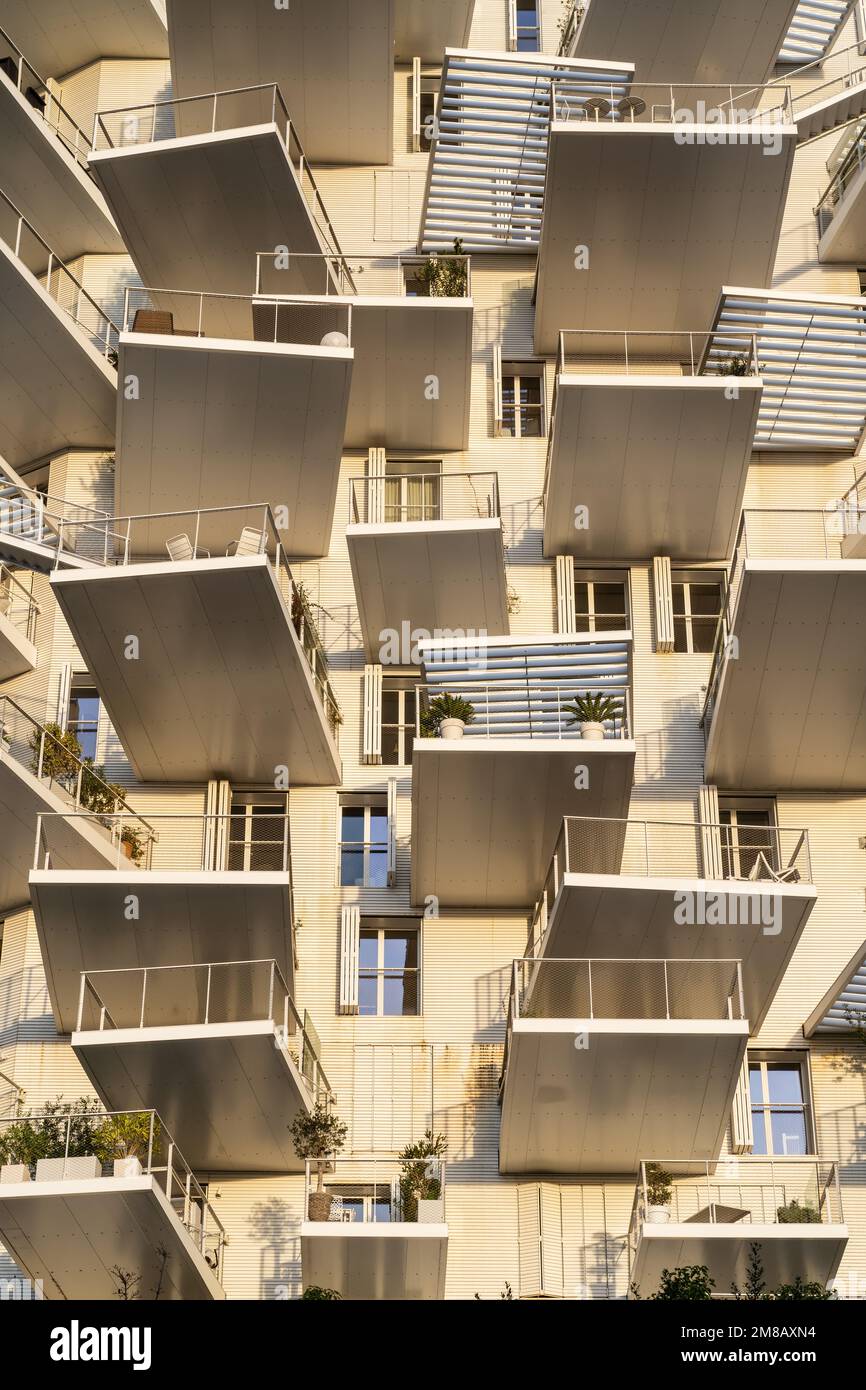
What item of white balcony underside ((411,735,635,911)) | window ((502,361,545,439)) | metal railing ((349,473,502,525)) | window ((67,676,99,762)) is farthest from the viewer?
window ((502,361,545,439))

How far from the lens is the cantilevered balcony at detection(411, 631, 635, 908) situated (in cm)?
2138

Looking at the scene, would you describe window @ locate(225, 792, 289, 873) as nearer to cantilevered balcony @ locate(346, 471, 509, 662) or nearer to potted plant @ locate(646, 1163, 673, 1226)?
cantilevered balcony @ locate(346, 471, 509, 662)

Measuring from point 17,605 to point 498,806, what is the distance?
6.83 m

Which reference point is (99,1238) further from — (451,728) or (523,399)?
(523,399)

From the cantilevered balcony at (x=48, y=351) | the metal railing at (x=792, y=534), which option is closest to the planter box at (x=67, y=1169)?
the metal railing at (x=792, y=534)

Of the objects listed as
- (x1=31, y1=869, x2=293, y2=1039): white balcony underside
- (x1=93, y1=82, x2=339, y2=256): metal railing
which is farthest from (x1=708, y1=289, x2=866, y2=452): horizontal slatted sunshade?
(x1=31, y1=869, x2=293, y2=1039): white balcony underside

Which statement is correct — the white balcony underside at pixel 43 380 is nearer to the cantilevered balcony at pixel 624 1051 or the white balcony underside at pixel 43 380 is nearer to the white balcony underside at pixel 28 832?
the white balcony underside at pixel 28 832

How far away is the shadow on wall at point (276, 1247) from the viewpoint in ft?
67.0

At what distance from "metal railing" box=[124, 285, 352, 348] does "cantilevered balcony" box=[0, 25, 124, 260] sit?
3576 mm

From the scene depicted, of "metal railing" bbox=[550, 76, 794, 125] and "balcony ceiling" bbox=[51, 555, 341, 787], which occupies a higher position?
"metal railing" bbox=[550, 76, 794, 125]

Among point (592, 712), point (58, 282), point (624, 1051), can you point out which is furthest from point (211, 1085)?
point (58, 282)

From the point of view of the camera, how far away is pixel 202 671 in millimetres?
22328

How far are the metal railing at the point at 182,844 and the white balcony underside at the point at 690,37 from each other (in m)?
12.6

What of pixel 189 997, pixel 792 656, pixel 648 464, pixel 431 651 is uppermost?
pixel 648 464
